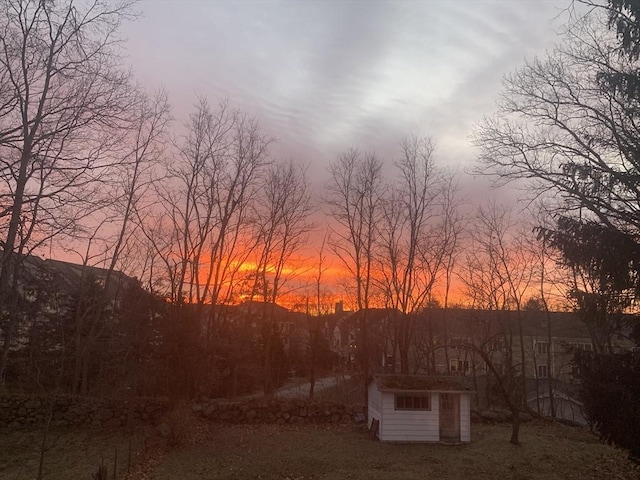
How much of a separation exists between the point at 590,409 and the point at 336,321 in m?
50.2

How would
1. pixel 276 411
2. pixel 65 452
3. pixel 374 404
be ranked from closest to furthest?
pixel 65 452, pixel 374 404, pixel 276 411

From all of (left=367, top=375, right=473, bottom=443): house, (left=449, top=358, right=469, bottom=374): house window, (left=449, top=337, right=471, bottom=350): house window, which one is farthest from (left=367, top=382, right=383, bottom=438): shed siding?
(left=449, top=358, right=469, bottom=374): house window

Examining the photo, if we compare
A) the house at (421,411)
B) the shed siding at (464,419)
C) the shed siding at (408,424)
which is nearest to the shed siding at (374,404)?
the house at (421,411)

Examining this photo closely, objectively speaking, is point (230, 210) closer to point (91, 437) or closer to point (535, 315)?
point (91, 437)

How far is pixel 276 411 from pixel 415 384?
5.77m

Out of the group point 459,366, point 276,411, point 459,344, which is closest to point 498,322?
point 459,366

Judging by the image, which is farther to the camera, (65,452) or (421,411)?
(421,411)

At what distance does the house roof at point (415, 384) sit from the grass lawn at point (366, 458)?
1842 millimetres

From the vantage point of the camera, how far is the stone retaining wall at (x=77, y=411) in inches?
729

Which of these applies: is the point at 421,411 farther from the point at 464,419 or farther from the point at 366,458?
the point at 366,458

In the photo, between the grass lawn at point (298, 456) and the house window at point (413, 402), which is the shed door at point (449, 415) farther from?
the grass lawn at point (298, 456)

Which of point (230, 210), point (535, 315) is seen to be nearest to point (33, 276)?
point (230, 210)

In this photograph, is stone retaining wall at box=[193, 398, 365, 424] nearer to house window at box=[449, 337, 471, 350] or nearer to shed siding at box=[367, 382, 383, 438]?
shed siding at box=[367, 382, 383, 438]

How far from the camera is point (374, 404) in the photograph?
19.2 metres
